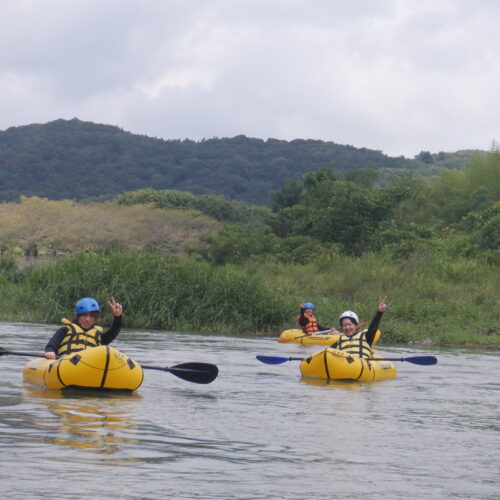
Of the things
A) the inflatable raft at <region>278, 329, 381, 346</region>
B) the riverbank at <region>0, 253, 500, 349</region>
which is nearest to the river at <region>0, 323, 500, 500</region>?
the inflatable raft at <region>278, 329, 381, 346</region>

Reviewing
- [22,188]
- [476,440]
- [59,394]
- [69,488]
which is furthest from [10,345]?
[22,188]

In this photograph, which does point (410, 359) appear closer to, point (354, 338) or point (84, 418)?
point (354, 338)

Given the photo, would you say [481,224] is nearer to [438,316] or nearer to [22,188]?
[438,316]

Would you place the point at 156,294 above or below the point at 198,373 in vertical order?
above

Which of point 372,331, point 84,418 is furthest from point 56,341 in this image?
point 372,331

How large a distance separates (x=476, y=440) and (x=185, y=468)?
3075 mm

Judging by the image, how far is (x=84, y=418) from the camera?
937 cm

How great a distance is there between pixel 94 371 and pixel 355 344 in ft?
13.6

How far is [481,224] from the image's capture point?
119 feet

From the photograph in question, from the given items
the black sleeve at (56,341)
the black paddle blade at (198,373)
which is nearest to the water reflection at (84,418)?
the black sleeve at (56,341)

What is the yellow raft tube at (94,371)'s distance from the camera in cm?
1066

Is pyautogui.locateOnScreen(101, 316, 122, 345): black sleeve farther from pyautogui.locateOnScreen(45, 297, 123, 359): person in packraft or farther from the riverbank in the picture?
the riverbank

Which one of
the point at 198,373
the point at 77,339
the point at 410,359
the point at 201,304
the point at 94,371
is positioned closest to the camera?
the point at 94,371

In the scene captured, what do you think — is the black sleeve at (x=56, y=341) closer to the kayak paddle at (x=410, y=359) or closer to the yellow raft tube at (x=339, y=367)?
the yellow raft tube at (x=339, y=367)
